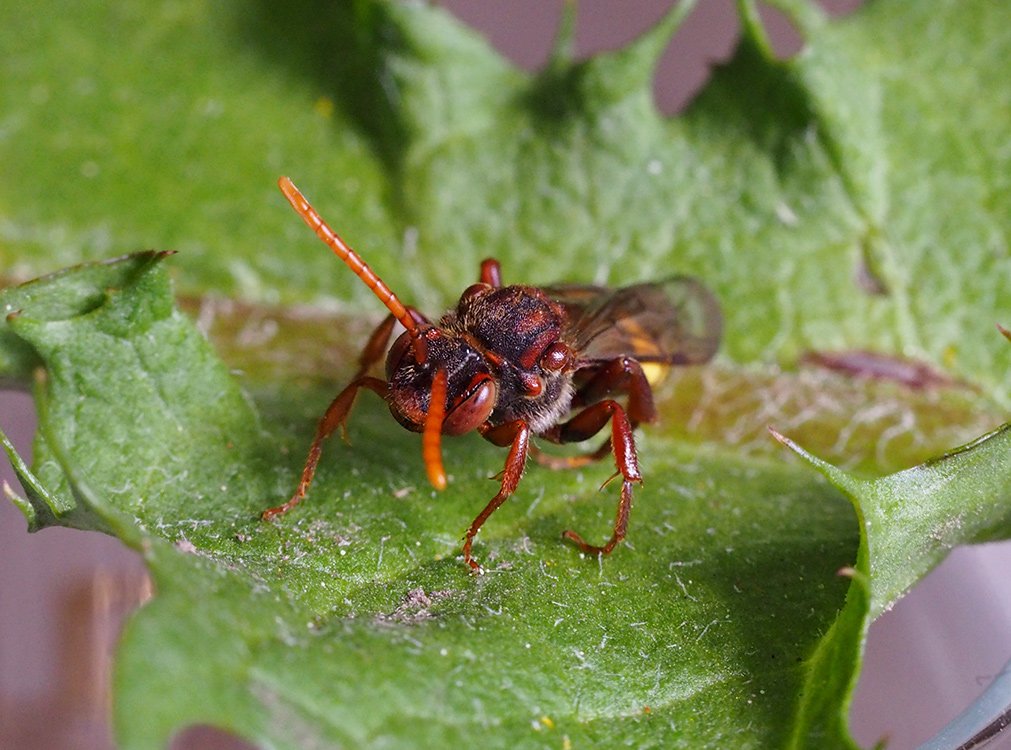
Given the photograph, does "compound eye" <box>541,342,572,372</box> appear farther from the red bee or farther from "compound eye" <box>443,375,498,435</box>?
"compound eye" <box>443,375,498,435</box>

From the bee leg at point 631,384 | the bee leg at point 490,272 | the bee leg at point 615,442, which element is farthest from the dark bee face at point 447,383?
the bee leg at point 490,272

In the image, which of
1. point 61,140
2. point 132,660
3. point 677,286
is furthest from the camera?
point 61,140

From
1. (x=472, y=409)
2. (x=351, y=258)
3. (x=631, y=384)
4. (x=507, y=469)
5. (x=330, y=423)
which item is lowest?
(x=631, y=384)

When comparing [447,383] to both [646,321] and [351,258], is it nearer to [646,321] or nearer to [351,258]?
[351,258]

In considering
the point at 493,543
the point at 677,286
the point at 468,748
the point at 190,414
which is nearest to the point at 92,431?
the point at 190,414

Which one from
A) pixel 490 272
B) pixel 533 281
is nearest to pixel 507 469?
pixel 490 272

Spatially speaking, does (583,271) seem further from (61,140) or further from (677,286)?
(61,140)
